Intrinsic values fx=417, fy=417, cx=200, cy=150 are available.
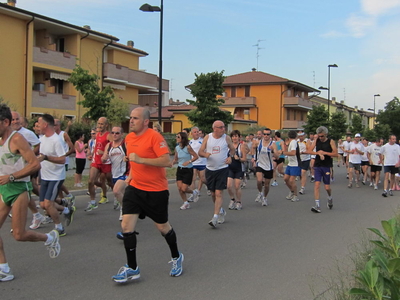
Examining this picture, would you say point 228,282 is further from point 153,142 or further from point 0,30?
point 0,30

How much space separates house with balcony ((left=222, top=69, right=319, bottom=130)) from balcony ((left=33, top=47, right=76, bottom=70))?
105 ft

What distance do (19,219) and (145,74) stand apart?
117 ft

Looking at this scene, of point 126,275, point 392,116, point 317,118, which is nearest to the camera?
point 126,275

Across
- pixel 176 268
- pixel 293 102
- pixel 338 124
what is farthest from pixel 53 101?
pixel 293 102

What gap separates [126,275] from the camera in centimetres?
480

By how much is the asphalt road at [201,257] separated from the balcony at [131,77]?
26.2 metres

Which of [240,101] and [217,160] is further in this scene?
[240,101]

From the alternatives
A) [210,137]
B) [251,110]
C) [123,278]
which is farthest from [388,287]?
[251,110]

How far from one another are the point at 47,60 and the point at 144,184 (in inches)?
1049

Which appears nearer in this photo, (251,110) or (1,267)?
(1,267)

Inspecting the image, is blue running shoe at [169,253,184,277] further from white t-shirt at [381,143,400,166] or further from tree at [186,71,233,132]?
tree at [186,71,233,132]

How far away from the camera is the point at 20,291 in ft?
14.9

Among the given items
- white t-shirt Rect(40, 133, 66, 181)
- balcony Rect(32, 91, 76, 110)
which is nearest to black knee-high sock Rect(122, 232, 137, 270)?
white t-shirt Rect(40, 133, 66, 181)

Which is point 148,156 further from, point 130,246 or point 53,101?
point 53,101
